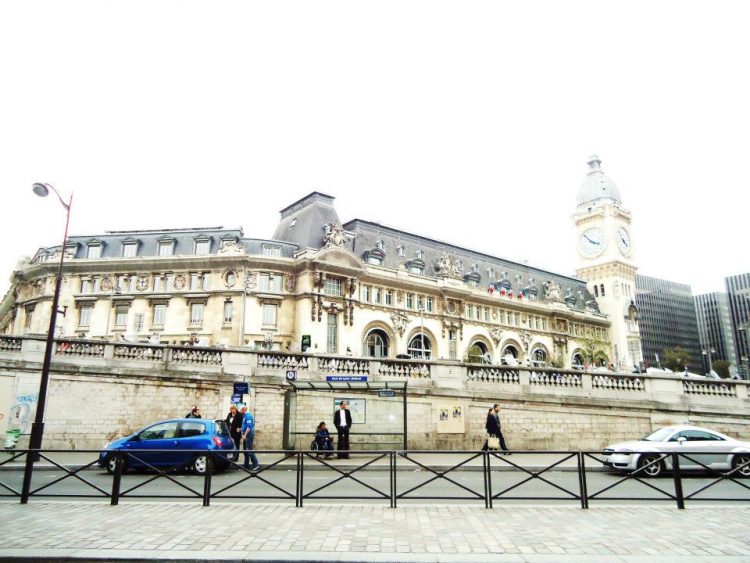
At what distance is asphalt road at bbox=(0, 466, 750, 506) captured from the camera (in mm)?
9023

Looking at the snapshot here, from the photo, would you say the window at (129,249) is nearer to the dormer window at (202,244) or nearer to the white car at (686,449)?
the dormer window at (202,244)

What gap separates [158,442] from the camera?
45.9ft

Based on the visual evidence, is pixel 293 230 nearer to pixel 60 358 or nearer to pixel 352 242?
pixel 352 242

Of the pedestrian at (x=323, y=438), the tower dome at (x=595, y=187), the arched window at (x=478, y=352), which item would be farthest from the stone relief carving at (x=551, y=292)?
the pedestrian at (x=323, y=438)

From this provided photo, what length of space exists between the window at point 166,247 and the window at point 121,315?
18.6 ft

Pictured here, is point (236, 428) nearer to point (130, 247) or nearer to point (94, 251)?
point (130, 247)

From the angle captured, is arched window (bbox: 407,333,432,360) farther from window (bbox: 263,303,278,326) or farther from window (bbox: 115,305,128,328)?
window (bbox: 115,305,128,328)

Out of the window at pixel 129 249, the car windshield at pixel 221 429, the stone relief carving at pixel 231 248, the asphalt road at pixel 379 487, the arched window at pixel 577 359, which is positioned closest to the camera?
the asphalt road at pixel 379 487

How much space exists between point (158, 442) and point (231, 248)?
106 feet

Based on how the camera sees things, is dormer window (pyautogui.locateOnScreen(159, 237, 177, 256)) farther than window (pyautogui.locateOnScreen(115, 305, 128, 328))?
Yes

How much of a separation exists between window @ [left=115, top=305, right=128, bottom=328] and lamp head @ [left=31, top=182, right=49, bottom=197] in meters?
29.9

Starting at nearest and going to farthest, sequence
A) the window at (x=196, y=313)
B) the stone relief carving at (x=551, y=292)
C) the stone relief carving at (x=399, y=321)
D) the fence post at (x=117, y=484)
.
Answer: the fence post at (x=117, y=484)
the window at (x=196, y=313)
the stone relief carving at (x=399, y=321)
the stone relief carving at (x=551, y=292)

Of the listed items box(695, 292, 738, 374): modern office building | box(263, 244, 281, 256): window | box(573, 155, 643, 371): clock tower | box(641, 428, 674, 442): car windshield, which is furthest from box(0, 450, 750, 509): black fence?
box(695, 292, 738, 374): modern office building

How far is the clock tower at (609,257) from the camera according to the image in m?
79.2
